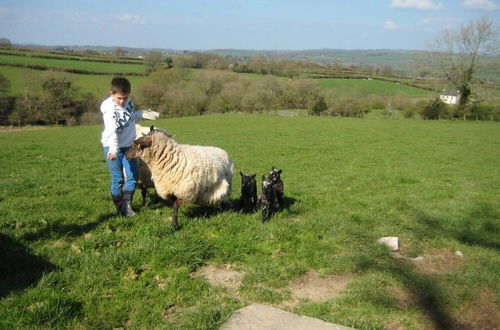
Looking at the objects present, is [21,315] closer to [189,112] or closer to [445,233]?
[445,233]

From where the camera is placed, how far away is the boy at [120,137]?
22.0 feet

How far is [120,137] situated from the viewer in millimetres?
7004

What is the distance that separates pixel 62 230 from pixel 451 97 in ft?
194

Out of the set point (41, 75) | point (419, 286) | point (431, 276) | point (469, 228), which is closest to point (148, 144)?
point (419, 286)

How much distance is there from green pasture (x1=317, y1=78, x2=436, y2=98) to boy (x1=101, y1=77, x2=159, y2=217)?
68.6 metres

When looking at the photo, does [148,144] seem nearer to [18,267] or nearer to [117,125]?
[117,125]

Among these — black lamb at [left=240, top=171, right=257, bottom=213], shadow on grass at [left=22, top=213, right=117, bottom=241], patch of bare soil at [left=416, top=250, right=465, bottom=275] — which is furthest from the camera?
black lamb at [left=240, top=171, right=257, bottom=213]

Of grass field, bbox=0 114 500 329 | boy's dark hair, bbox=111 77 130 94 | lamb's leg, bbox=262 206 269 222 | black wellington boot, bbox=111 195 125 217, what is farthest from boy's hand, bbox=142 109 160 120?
lamb's leg, bbox=262 206 269 222

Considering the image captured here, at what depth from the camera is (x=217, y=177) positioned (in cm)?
745

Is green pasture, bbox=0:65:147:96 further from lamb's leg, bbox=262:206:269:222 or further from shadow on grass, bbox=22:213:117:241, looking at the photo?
lamb's leg, bbox=262:206:269:222

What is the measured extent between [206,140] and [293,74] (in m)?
75.0

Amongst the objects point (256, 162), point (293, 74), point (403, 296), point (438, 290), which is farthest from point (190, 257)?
point (293, 74)

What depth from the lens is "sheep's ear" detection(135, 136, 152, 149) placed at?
713 centimetres

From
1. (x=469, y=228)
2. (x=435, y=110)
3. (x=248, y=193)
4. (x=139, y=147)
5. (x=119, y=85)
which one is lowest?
(x=435, y=110)
